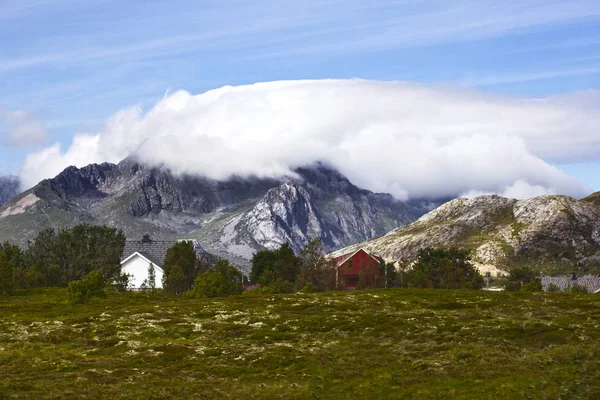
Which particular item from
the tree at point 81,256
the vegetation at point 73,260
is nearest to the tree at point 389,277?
the vegetation at point 73,260

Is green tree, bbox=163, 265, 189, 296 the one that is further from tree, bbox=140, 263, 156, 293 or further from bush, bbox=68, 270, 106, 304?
bush, bbox=68, 270, 106, 304

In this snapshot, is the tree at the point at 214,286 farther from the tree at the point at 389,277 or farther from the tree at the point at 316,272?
the tree at the point at 389,277

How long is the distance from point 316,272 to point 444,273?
3466cm

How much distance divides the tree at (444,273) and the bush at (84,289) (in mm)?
67376

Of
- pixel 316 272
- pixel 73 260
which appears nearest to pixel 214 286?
pixel 316 272

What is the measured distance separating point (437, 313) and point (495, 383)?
36.2 m

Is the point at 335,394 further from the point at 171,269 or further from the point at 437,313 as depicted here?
the point at 171,269

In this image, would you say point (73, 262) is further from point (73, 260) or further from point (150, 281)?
point (150, 281)

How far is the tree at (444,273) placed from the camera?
167400mm

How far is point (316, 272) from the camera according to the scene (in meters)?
163

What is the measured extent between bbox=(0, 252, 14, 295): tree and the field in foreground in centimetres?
3261

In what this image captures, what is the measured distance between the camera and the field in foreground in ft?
170

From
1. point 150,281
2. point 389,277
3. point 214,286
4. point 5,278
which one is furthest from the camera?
point 389,277

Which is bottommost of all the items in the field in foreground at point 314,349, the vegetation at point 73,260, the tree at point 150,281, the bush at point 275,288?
the field in foreground at point 314,349
